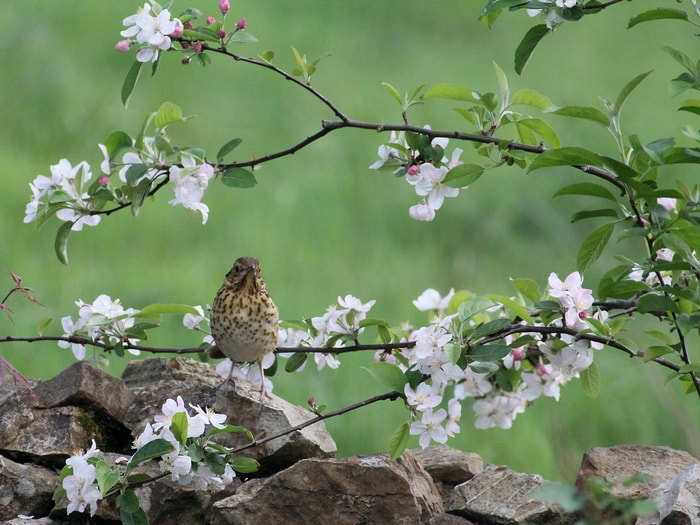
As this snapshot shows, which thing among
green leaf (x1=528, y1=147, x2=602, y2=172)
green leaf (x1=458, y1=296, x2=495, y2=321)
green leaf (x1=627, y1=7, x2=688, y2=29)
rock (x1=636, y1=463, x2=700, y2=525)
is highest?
green leaf (x1=627, y1=7, x2=688, y2=29)

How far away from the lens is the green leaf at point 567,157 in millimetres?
2885

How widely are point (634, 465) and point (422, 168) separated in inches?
50.3

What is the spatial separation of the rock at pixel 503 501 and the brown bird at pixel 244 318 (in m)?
0.83

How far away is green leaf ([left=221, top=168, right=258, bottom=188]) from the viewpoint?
3.45 metres

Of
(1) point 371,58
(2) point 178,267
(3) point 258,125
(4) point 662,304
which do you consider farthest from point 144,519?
(1) point 371,58

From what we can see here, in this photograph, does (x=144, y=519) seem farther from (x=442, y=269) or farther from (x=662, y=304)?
(x=442, y=269)

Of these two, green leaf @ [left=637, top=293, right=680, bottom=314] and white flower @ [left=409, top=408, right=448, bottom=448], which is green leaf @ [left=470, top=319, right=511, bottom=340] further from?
green leaf @ [left=637, top=293, right=680, bottom=314]

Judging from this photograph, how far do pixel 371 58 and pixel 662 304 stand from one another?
26.3 feet

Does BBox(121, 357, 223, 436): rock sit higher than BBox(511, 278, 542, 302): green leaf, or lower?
higher

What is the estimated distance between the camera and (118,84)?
9320mm

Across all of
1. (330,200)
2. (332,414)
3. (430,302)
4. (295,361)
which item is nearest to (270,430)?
(295,361)

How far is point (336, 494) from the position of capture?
3.55 m

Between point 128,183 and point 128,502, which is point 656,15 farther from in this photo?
point 128,502

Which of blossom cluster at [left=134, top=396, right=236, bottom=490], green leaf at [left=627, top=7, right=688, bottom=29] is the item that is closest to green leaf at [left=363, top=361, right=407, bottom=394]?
blossom cluster at [left=134, top=396, right=236, bottom=490]
